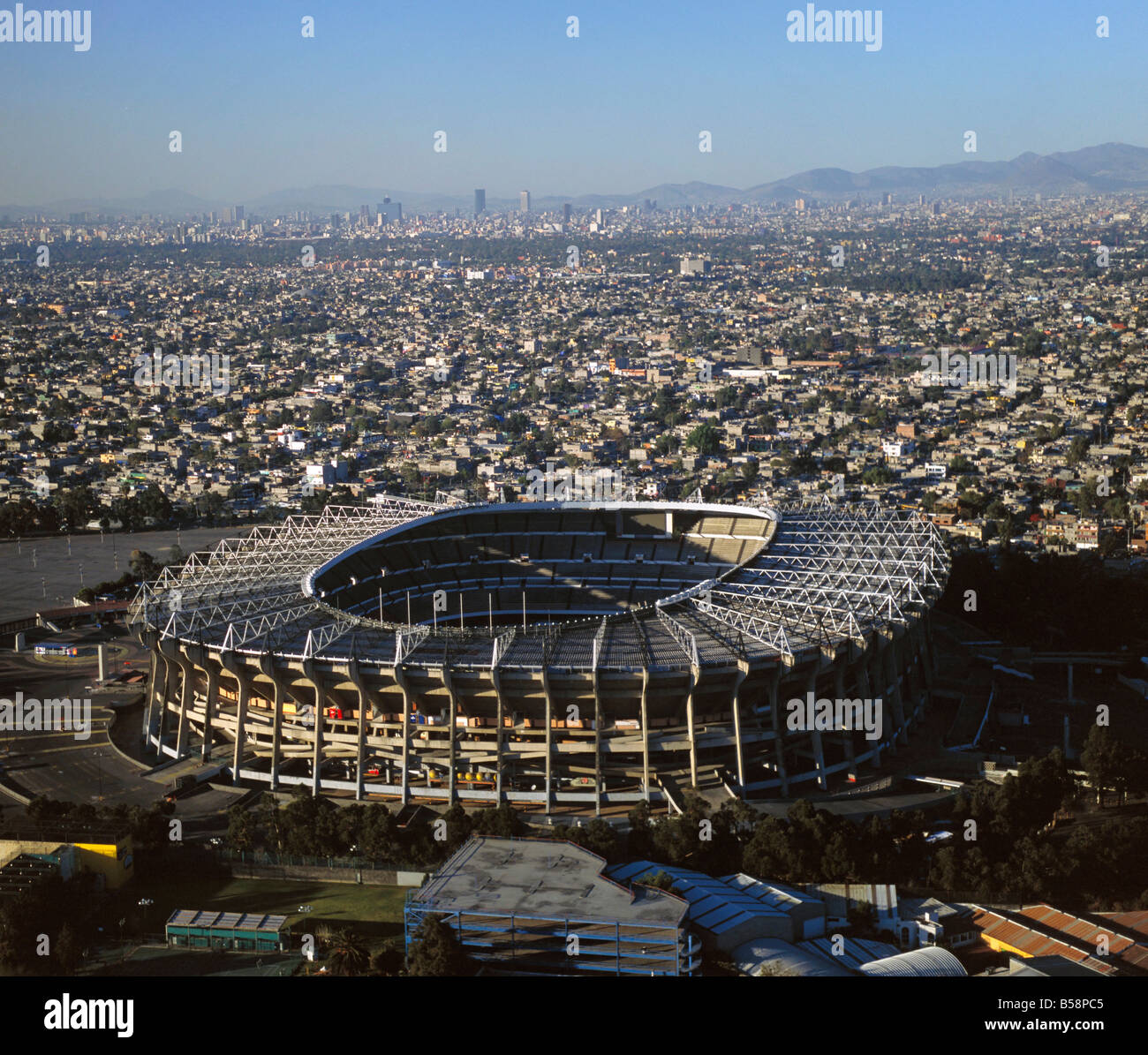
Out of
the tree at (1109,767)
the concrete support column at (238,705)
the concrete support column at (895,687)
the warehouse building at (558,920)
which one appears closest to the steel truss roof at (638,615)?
the concrete support column at (238,705)

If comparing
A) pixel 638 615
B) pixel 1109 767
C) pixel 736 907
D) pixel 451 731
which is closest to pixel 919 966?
pixel 736 907

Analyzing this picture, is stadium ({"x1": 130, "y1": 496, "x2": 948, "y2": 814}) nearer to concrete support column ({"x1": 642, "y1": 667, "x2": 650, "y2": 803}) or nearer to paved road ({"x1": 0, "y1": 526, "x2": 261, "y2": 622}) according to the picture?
concrete support column ({"x1": 642, "y1": 667, "x2": 650, "y2": 803})

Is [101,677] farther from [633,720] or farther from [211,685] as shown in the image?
[633,720]

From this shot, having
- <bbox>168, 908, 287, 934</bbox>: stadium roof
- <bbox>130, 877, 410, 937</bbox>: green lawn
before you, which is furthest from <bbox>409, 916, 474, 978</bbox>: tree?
<bbox>168, 908, 287, 934</bbox>: stadium roof

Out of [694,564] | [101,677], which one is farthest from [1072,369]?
[101,677]

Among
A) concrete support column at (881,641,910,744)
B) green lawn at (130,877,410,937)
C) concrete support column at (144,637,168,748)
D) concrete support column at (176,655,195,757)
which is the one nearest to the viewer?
green lawn at (130,877,410,937)

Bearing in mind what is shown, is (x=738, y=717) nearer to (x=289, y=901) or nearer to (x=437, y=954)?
(x=289, y=901)
